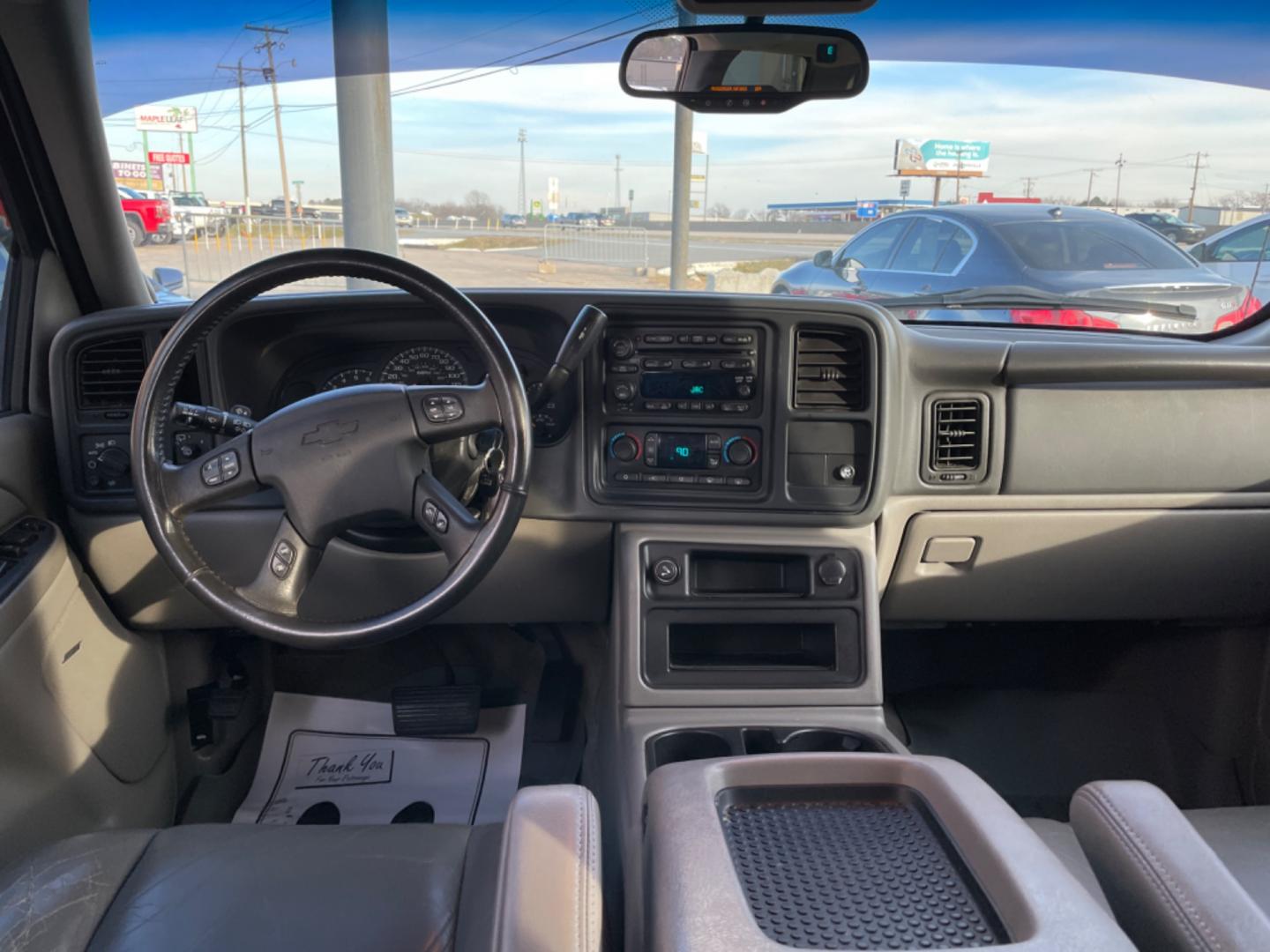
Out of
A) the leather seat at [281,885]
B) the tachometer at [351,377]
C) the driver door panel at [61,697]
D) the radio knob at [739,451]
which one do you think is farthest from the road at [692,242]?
the leather seat at [281,885]

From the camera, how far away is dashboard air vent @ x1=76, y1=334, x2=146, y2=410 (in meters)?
2.24

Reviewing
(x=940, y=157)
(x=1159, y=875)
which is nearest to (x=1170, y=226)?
(x=940, y=157)

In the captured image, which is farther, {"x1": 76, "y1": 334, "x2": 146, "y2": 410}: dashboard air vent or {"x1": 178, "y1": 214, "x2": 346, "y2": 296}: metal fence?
{"x1": 76, "y1": 334, "x2": 146, "y2": 410}: dashboard air vent

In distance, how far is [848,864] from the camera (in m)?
1.22

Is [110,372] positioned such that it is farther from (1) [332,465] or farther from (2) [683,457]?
(2) [683,457]

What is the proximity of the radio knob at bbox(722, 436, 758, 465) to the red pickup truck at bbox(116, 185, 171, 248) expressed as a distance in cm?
158

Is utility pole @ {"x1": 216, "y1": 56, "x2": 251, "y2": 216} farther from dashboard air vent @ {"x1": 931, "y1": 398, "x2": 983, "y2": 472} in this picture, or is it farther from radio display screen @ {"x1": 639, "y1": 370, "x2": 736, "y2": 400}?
dashboard air vent @ {"x1": 931, "y1": 398, "x2": 983, "y2": 472}

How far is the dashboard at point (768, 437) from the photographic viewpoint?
2.23m

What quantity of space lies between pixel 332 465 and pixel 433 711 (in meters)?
1.20

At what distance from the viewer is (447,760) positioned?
2664mm

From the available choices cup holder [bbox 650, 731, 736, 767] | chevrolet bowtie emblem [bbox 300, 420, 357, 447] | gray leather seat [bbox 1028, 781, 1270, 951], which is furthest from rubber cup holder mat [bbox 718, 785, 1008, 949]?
chevrolet bowtie emblem [bbox 300, 420, 357, 447]

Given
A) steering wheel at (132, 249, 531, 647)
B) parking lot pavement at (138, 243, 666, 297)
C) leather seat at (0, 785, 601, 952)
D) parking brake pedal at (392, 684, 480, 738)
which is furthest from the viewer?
parking brake pedal at (392, 684, 480, 738)

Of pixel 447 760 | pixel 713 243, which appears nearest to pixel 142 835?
pixel 447 760

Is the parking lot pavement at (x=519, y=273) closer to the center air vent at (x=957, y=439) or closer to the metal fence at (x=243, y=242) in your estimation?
the metal fence at (x=243, y=242)
